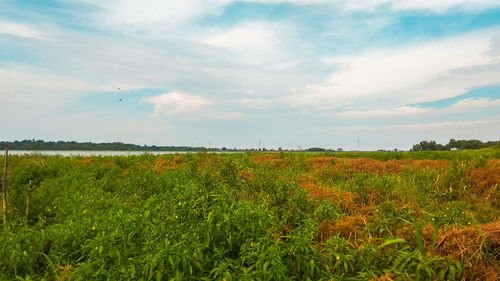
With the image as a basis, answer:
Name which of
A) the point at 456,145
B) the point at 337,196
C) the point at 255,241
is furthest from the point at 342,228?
the point at 456,145

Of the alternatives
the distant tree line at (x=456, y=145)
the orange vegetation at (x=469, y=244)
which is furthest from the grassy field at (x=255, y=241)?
the distant tree line at (x=456, y=145)

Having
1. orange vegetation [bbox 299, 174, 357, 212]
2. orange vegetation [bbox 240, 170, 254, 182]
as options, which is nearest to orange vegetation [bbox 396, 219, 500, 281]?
orange vegetation [bbox 299, 174, 357, 212]

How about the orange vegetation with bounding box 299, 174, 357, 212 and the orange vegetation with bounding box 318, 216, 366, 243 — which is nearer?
the orange vegetation with bounding box 318, 216, 366, 243

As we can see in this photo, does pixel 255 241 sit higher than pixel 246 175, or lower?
lower

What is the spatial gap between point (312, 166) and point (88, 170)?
28.7ft

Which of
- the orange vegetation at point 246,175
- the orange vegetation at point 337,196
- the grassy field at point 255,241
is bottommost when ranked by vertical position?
the grassy field at point 255,241

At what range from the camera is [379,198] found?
7.30 m

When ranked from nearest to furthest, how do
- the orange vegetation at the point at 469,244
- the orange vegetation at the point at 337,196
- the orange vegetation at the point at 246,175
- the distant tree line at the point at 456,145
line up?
the orange vegetation at the point at 469,244
the orange vegetation at the point at 337,196
the orange vegetation at the point at 246,175
the distant tree line at the point at 456,145

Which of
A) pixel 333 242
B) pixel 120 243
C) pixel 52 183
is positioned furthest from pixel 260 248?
pixel 52 183

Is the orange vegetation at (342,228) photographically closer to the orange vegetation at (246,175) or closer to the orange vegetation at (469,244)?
the orange vegetation at (469,244)

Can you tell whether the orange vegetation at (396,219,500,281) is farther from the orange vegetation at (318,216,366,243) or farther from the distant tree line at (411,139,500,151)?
the distant tree line at (411,139,500,151)

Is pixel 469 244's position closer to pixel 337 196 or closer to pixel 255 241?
pixel 255 241

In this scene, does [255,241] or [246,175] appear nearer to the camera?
[255,241]

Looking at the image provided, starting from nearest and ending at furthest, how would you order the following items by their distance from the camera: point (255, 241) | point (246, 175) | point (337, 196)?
1. point (255, 241)
2. point (337, 196)
3. point (246, 175)
